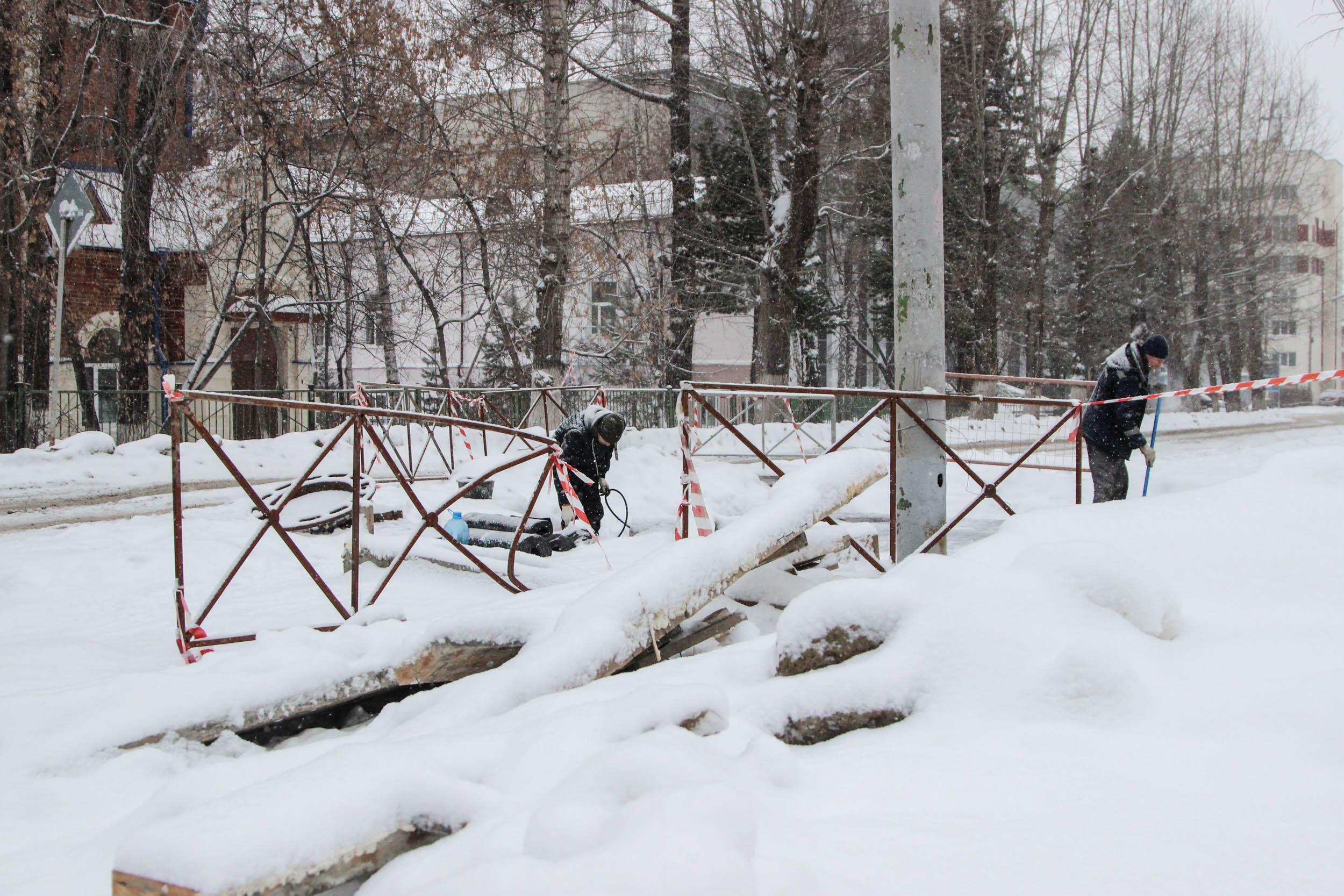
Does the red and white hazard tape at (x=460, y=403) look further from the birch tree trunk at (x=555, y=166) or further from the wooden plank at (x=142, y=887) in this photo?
the wooden plank at (x=142, y=887)

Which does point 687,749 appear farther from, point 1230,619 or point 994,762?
point 1230,619

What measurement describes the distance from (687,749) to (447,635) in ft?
6.72

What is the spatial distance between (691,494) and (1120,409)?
11.5ft

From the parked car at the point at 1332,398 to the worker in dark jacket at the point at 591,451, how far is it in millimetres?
39619

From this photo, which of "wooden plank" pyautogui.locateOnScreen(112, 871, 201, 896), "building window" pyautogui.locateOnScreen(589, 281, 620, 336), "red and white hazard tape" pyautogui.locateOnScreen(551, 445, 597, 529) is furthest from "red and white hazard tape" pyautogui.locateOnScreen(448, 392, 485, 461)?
"wooden plank" pyautogui.locateOnScreen(112, 871, 201, 896)

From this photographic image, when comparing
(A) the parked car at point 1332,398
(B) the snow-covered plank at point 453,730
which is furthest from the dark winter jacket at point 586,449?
(A) the parked car at point 1332,398

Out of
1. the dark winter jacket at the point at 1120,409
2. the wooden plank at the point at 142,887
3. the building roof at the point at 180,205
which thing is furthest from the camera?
the building roof at the point at 180,205

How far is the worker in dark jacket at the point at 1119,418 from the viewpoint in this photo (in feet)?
23.2

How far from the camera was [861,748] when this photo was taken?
2.65 metres

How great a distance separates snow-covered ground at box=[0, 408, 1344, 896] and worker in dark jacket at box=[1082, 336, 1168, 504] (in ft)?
7.17

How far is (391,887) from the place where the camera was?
2.10 m

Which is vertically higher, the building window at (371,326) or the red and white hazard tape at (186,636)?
the building window at (371,326)

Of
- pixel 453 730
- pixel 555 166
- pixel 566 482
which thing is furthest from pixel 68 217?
pixel 453 730

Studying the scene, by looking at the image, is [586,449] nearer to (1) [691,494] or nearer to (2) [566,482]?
(2) [566,482]
